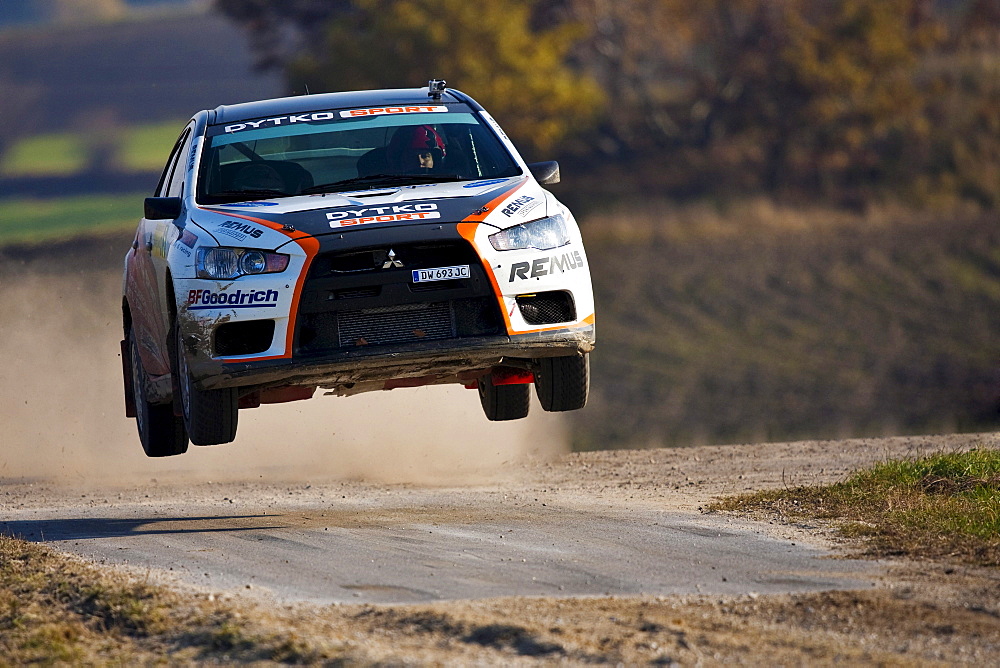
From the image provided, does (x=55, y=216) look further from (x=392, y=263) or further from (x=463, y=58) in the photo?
(x=392, y=263)

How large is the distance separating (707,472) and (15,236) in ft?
57.8

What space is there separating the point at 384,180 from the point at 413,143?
19.2 inches

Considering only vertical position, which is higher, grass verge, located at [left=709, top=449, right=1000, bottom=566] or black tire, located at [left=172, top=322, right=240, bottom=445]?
black tire, located at [left=172, top=322, right=240, bottom=445]

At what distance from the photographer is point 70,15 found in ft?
265

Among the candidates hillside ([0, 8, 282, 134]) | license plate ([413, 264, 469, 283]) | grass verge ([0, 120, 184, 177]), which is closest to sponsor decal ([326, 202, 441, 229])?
license plate ([413, 264, 469, 283])

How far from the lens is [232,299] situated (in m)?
7.31

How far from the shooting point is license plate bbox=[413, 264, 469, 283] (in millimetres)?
7297

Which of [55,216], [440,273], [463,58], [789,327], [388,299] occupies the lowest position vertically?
[789,327]

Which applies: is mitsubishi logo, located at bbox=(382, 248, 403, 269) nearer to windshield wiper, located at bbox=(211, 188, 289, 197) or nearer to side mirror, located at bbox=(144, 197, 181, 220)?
windshield wiper, located at bbox=(211, 188, 289, 197)

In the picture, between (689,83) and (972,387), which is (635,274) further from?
(689,83)

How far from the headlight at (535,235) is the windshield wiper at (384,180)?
2.35ft

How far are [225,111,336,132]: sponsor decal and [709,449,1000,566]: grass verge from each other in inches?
121

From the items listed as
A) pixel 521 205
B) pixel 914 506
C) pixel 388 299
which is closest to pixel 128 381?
pixel 388 299

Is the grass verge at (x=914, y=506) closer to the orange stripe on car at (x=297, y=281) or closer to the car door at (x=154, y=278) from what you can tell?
the orange stripe on car at (x=297, y=281)
